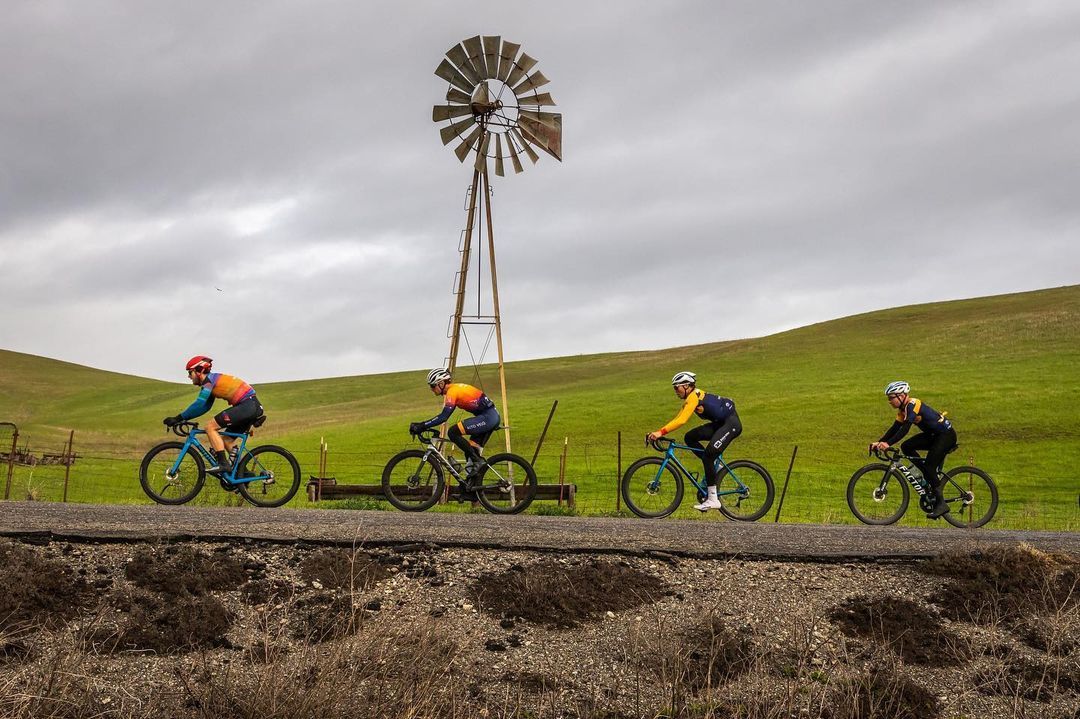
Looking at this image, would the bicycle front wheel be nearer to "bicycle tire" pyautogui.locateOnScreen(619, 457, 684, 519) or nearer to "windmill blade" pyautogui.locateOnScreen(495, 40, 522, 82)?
"bicycle tire" pyautogui.locateOnScreen(619, 457, 684, 519)

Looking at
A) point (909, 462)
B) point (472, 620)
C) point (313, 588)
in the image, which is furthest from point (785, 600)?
point (909, 462)

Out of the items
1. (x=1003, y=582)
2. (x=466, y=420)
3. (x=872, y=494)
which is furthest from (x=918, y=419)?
(x=466, y=420)

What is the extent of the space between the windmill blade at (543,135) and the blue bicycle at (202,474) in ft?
25.7

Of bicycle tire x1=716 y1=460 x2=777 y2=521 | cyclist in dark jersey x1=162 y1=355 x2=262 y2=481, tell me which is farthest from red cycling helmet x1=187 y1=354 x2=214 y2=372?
bicycle tire x1=716 y1=460 x2=777 y2=521

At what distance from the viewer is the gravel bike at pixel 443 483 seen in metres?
12.9

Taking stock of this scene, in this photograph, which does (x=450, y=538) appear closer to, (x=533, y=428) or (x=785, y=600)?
(x=785, y=600)

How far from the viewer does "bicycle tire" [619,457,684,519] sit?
12828mm

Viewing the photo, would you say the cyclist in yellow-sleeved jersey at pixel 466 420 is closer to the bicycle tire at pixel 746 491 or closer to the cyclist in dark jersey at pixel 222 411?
the cyclist in dark jersey at pixel 222 411

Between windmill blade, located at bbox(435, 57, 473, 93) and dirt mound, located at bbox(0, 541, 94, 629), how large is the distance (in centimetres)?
1181

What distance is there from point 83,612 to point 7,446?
123ft

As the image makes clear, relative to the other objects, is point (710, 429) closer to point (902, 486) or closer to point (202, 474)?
point (902, 486)

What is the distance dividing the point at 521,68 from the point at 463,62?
108cm

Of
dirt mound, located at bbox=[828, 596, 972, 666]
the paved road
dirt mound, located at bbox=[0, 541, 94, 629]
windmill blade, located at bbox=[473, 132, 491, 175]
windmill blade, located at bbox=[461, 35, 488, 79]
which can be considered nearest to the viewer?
dirt mound, located at bbox=[0, 541, 94, 629]

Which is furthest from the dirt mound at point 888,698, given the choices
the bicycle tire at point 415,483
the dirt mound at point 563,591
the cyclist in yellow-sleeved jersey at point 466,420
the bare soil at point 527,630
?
Answer: the bicycle tire at point 415,483
